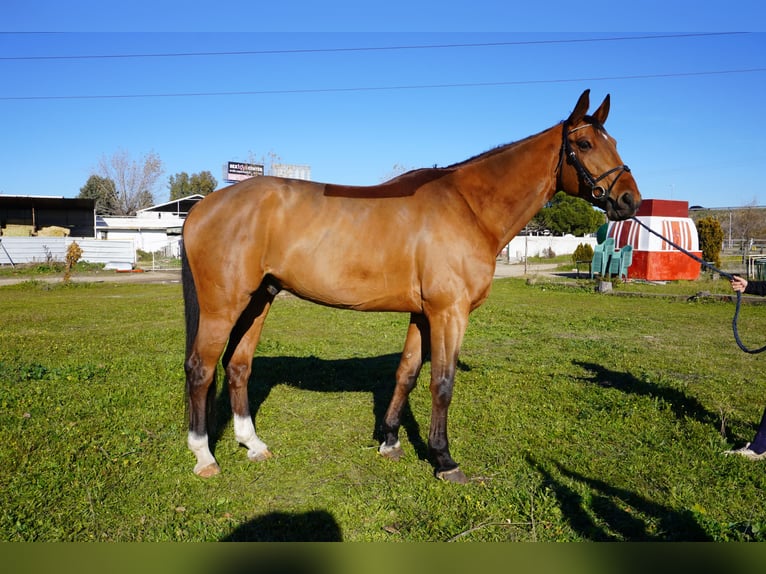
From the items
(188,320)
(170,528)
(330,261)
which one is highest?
(330,261)

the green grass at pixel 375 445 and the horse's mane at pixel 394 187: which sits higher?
the horse's mane at pixel 394 187

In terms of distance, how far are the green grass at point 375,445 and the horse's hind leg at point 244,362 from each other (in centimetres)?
20

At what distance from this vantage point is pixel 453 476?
3.91 meters

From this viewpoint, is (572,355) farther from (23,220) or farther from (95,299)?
(23,220)

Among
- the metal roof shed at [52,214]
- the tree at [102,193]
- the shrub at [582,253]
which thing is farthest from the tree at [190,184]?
the shrub at [582,253]

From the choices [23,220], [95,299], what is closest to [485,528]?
[95,299]

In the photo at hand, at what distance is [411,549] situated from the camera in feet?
3.45

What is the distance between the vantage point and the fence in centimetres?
3012

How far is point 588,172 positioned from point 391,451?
2.72 metres

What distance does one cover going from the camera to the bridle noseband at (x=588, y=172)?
4.01 meters

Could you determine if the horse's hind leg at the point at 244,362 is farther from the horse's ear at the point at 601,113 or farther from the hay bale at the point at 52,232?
the hay bale at the point at 52,232

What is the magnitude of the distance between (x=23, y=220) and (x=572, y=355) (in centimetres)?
4538

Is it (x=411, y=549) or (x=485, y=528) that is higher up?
(x=411, y=549)

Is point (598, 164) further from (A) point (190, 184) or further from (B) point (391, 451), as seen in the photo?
(A) point (190, 184)
